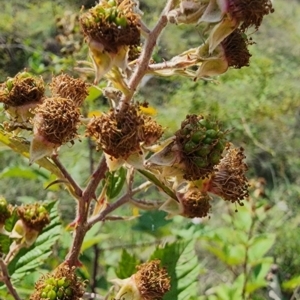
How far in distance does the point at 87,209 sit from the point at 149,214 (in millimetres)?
894

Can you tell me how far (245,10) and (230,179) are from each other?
33 cm

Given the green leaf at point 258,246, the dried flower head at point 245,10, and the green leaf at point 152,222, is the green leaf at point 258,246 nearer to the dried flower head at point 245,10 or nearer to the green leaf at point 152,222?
the green leaf at point 152,222

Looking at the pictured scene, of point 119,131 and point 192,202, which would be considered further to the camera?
point 192,202

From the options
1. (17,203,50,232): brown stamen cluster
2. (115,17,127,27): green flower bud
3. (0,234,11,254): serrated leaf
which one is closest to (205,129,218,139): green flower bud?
(115,17,127,27): green flower bud

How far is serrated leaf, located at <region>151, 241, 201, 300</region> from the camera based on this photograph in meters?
1.32

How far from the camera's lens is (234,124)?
3311 millimetres

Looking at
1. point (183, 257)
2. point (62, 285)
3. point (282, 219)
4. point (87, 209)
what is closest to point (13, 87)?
point (87, 209)

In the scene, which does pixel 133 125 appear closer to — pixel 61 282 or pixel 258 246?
pixel 61 282

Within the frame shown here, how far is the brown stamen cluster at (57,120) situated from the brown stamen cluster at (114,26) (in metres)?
0.14

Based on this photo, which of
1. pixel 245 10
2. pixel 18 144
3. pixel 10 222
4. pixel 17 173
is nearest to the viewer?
pixel 245 10

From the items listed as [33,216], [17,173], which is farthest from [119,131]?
[17,173]

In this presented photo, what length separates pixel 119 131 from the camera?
925 mm

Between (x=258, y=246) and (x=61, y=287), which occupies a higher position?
(x=61, y=287)

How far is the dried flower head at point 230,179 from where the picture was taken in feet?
3.54
